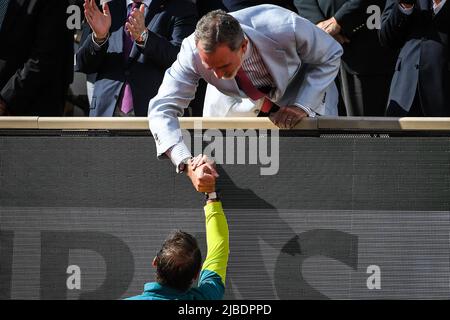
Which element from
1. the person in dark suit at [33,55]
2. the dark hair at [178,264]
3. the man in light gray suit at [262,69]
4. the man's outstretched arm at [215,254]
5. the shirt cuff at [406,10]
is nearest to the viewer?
the dark hair at [178,264]

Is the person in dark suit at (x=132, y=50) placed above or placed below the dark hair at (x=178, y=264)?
above

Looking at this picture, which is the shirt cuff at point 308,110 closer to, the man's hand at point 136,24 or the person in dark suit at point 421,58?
the person in dark suit at point 421,58

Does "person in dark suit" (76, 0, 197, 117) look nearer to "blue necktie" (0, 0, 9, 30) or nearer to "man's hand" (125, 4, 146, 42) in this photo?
"man's hand" (125, 4, 146, 42)

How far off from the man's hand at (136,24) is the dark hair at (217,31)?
1388mm

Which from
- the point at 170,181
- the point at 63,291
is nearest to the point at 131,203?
the point at 170,181

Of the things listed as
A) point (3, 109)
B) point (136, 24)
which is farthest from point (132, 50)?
point (3, 109)

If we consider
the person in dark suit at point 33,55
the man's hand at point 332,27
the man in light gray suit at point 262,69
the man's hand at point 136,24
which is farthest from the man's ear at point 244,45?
the person in dark suit at point 33,55

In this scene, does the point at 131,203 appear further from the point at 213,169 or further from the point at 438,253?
the point at 438,253

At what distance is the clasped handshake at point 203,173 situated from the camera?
15.2ft

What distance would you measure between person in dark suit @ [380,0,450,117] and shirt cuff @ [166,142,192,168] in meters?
1.69

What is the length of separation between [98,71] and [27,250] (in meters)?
1.79

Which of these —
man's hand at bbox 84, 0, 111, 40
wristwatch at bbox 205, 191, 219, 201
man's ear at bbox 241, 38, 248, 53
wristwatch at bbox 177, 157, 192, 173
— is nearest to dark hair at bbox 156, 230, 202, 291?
wristwatch at bbox 205, 191, 219, 201

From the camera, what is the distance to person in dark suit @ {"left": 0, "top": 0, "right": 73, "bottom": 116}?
21.0ft

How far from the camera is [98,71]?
6.42m
